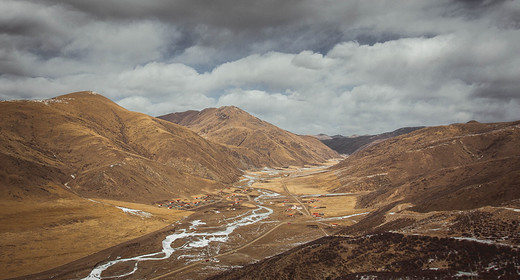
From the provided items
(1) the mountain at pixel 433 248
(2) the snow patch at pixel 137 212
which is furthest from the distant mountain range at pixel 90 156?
(1) the mountain at pixel 433 248

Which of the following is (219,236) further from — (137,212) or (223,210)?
(223,210)

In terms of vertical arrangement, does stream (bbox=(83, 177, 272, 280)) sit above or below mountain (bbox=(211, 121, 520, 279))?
below

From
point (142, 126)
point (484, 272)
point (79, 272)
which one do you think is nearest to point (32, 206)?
point (79, 272)

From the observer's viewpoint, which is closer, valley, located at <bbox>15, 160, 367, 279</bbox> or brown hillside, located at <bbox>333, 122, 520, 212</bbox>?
valley, located at <bbox>15, 160, 367, 279</bbox>

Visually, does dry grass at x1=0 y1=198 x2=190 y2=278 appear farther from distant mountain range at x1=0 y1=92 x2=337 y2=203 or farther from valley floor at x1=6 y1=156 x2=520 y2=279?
distant mountain range at x1=0 y1=92 x2=337 y2=203

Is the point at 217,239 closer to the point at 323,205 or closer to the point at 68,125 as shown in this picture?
the point at 323,205

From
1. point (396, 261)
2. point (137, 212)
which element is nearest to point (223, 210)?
point (137, 212)

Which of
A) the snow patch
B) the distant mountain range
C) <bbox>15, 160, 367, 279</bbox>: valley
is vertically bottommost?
<bbox>15, 160, 367, 279</bbox>: valley

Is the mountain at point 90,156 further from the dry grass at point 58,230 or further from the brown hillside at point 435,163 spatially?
the brown hillside at point 435,163

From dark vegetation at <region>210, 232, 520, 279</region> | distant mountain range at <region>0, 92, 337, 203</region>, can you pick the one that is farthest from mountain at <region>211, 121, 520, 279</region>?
distant mountain range at <region>0, 92, 337, 203</region>
